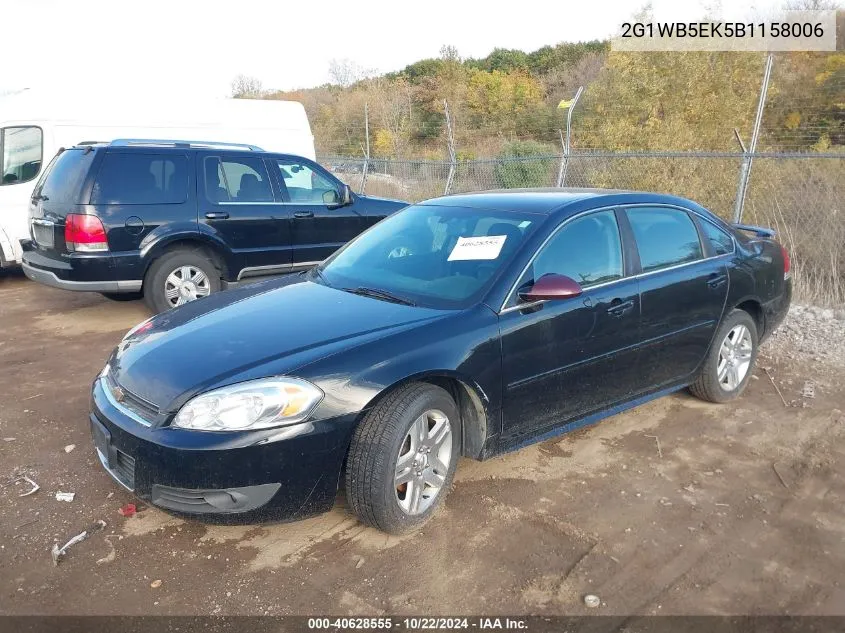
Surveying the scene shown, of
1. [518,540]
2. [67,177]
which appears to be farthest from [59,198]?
[518,540]

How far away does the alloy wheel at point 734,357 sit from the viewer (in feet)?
15.8

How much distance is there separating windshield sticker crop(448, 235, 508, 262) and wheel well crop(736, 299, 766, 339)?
7.12 ft

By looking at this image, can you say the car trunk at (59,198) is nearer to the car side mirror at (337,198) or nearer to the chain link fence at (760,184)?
the car side mirror at (337,198)

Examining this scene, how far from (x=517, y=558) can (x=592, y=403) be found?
47.0 inches

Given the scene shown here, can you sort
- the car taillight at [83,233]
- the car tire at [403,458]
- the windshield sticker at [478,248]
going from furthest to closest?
the car taillight at [83,233]
the windshield sticker at [478,248]
the car tire at [403,458]

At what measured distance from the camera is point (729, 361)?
16.0 ft

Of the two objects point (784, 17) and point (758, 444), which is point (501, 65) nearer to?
point (784, 17)

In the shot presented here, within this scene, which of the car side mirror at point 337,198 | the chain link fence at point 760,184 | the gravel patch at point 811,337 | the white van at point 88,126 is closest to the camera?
the gravel patch at point 811,337

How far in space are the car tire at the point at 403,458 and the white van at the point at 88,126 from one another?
7.43 meters

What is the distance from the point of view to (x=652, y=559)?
3.04m

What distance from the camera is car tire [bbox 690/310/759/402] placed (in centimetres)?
470

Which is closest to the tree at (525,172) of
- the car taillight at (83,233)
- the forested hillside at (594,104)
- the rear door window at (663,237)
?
the forested hillside at (594,104)

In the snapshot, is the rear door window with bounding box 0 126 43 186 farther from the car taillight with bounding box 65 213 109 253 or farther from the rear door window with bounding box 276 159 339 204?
the rear door window with bounding box 276 159 339 204

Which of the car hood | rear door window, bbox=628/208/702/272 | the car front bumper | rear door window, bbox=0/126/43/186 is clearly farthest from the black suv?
rear door window, bbox=628/208/702/272
